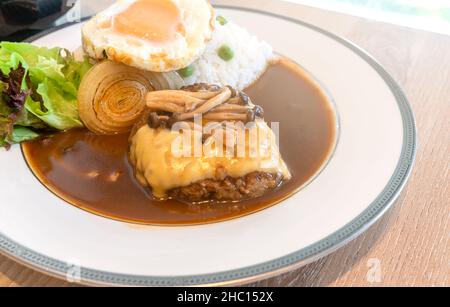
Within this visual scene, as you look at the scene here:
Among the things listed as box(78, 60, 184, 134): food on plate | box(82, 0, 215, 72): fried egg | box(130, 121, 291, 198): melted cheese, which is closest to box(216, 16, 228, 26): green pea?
box(82, 0, 215, 72): fried egg

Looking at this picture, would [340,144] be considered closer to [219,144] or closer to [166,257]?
[219,144]

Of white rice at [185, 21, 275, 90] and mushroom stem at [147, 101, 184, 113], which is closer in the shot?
mushroom stem at [147, 101, 184, 113]

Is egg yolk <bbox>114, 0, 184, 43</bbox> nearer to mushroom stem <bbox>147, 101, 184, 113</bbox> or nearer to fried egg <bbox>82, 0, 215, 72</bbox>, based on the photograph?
fried egg <bbox>82, 0, 215, 72</bbox>

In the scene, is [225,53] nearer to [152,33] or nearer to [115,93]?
[152,33]

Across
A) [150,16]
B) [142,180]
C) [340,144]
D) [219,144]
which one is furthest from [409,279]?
[150,16]

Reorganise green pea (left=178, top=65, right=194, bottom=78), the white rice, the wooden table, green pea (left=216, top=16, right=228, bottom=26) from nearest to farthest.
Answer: the wooden table, green pea (left=178, top=65, right=194, bottom=78), the white rice, green pea (left=216, top=16, right=228, bottom=26)

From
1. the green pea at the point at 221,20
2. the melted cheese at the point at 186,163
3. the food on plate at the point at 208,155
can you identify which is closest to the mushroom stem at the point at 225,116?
the food on plate at the point at 208,155

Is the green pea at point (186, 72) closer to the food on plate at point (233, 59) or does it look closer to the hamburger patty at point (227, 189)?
the food on plate at point (233, 59)
